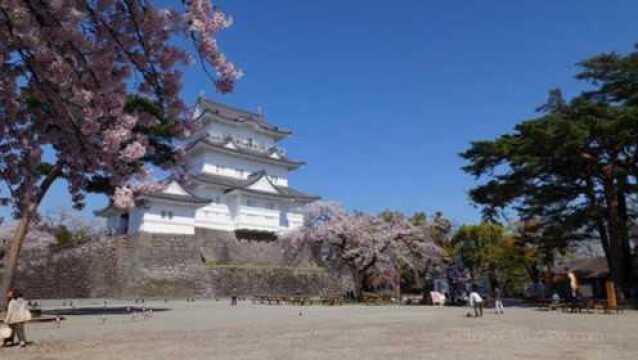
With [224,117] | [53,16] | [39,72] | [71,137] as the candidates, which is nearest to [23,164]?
[71,137]

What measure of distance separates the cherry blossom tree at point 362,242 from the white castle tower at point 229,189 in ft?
28.9

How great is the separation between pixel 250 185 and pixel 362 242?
49.6ft

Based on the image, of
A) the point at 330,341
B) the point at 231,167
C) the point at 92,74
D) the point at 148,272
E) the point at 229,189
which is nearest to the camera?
the point at 92,74

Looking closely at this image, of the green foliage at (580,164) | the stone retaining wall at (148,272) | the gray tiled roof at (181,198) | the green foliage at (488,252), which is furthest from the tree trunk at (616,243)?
the gray tiled roof at (181,198)

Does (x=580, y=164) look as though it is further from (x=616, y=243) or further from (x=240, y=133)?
(x=240, y=133)

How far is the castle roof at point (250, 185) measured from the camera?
1633 inches

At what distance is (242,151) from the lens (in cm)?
4572

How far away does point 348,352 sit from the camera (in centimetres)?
856

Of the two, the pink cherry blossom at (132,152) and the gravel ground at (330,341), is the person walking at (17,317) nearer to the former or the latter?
the gravel ground at (330,341)

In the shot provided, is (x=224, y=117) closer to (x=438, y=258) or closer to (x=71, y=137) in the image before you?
(x=438, y=258)

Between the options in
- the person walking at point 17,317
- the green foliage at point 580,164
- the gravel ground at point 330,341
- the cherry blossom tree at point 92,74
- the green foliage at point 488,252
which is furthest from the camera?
the green foliage at point 488,252

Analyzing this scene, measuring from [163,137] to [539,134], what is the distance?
1637cm

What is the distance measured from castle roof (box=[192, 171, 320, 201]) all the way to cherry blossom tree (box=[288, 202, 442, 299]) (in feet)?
30.0

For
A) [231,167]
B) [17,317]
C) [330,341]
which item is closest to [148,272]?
[231,167]
